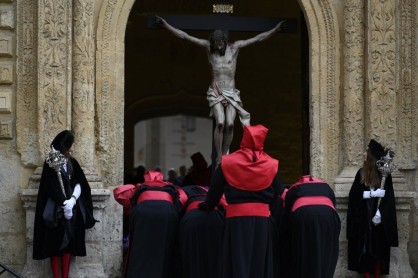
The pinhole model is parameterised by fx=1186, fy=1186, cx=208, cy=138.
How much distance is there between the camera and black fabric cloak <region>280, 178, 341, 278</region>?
38.4 ft

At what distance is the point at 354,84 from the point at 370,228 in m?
1.97

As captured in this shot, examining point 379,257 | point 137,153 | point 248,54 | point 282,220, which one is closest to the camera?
point 282,220

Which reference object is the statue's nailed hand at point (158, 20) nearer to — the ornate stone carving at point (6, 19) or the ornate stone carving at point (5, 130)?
the ornate stone carving at point (6, 19)

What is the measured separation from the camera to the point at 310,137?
14.8 metres

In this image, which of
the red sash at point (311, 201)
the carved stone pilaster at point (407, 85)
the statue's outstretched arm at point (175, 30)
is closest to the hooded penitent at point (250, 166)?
the red sash at point (311, 201)

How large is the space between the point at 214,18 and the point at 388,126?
8.72ft

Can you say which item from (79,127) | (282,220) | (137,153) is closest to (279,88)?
(79,127)

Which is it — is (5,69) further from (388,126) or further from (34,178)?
(388,126)

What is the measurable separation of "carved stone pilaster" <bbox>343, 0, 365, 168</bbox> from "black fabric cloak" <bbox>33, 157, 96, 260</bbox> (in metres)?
3.29

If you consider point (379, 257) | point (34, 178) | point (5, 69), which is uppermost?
point (5, 69)

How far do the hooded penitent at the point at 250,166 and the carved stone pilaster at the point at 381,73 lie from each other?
10.8 ft

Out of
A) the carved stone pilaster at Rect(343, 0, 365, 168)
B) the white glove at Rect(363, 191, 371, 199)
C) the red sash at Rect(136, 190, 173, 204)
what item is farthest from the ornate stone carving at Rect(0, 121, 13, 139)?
the white glove at Rect(363, 191, 371, 199)

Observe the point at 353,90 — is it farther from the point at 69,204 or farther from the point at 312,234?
the point at 69,204

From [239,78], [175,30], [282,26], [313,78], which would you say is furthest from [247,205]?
[239,78]
